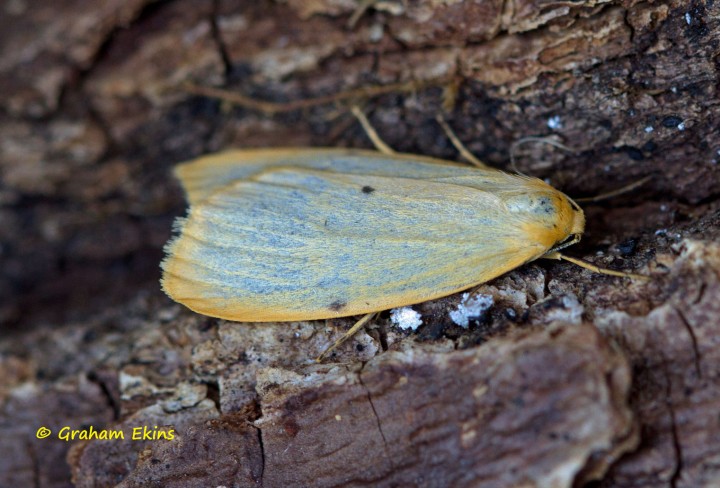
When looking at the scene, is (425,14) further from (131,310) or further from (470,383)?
(131,310)

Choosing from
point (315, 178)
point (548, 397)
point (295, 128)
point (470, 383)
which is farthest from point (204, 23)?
point (548, 397)

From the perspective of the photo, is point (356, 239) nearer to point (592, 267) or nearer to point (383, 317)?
point (383, 317)

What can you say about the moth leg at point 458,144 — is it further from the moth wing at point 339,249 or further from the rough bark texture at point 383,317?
the moth wing at point 339,249

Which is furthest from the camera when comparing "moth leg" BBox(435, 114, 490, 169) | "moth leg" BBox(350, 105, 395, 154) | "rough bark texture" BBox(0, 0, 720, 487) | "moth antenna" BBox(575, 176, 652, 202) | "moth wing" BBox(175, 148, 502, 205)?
"moth leg" BBox(350, 105, 395, 154)

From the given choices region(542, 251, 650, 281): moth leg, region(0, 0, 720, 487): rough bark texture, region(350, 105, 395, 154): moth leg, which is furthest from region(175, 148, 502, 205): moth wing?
region(542, 251, 650, 281): moth leg

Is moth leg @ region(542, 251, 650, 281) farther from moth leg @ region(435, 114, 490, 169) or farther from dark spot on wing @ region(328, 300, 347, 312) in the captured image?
dark spot on wing @ region(328, 300, 347, 312)

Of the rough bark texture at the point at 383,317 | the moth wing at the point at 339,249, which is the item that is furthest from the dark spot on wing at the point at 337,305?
the rough bark texture at the point at 383,317

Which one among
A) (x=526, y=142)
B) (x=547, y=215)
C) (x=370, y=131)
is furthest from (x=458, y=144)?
(x=547, y=215)
